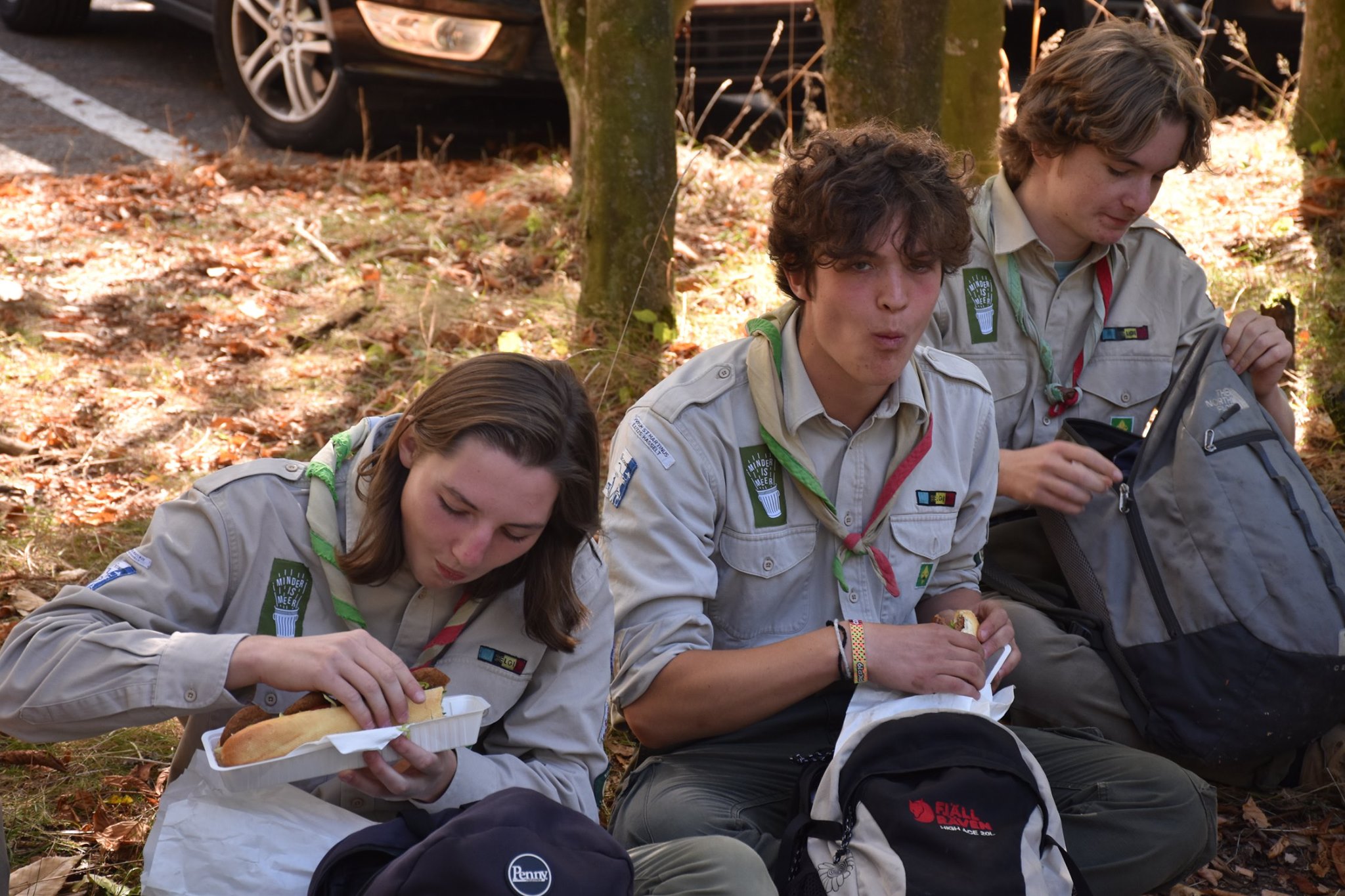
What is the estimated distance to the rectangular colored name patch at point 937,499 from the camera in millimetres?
2865

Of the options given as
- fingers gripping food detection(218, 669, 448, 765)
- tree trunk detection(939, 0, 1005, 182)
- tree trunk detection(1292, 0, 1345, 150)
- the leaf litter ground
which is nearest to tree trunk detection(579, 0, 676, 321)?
the leaf litter ground

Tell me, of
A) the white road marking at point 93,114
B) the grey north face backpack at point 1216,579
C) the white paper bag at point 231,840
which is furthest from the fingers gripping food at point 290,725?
the white road marking at point 93,114

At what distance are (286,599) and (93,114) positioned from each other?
6647mm

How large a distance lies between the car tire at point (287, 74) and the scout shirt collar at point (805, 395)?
4795 millimetres

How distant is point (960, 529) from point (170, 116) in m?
6.60

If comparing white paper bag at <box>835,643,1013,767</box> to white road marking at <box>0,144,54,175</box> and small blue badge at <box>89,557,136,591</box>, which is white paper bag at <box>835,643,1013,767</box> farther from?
white road marking at <box>0,144,54,175</box>

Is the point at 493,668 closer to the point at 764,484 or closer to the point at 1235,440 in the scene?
the point at 764,484

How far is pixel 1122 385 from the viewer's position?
3.47 meters

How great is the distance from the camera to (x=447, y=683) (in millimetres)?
2301

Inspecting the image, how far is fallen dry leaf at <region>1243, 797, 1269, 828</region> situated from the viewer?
3125mm

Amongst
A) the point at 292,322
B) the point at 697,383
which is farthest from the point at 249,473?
the point at 292,322

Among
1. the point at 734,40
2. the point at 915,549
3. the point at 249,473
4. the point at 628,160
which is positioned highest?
the point at 734,40

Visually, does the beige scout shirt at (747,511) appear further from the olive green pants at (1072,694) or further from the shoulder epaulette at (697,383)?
the olive green pants at (1072,694)

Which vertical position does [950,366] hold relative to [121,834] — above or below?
above
